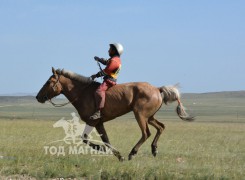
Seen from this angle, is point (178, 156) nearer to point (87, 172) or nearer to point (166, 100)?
point (166, 100)

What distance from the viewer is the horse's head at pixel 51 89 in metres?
13.2

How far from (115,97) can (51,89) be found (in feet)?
5.52

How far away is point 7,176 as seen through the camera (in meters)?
9.35

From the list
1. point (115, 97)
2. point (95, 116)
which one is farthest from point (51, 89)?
point (115, 97)

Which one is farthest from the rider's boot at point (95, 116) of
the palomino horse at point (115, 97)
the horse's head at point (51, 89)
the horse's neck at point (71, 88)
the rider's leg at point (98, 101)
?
the horse's head at point (51, 89)

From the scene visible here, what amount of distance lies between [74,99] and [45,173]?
3.77 metres

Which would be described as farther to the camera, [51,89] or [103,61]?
[51,89]

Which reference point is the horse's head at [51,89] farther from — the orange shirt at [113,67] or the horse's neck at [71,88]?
the orange shirt at [113,67]

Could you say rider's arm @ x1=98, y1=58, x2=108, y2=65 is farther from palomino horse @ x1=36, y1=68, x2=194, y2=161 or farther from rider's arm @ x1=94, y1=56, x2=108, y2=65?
palomino horse @ x1=36, y1=68, x2=194, y2=161

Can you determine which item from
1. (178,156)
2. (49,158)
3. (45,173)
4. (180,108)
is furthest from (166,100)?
(45,173)

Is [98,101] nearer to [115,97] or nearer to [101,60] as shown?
[115,97]

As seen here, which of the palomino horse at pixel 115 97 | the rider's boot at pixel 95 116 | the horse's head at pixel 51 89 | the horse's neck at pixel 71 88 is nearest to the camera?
the rider's boot at pixel 95 116

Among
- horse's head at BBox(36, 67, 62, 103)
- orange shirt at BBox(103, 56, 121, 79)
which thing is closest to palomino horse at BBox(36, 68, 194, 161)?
horse's head at BBox(36, 67, 62, 103)

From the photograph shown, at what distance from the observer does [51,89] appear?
13.2 m
